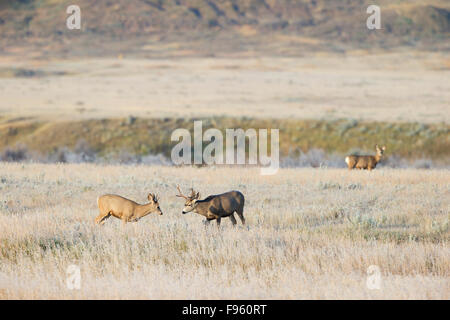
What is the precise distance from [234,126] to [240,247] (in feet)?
89.4

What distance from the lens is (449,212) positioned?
1399 cm

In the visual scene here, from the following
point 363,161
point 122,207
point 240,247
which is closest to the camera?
point 240,247

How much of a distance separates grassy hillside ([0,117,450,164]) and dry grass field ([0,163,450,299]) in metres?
16.3

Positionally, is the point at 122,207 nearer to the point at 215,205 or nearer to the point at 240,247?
the point at 215,205

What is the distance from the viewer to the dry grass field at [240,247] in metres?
8.25

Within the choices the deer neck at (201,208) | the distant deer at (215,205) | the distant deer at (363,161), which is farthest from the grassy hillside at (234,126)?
the deer neck at (201,208)

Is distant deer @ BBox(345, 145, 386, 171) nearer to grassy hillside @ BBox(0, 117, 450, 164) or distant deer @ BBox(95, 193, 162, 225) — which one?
grassy hillside @ BBox(0, 117, 450, 164)

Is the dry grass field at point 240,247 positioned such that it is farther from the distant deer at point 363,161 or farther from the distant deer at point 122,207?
the distant deer at point 363,161

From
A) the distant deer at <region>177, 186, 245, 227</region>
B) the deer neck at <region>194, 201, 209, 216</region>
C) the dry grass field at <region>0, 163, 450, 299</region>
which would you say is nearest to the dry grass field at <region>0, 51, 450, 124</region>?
the dry grass field at <region>0, 163, 450, 299</region>

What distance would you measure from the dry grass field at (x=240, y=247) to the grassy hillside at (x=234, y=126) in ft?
53.5

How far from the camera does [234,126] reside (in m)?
37.2

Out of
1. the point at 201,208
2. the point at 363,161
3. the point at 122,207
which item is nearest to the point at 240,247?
the point at 201,208
